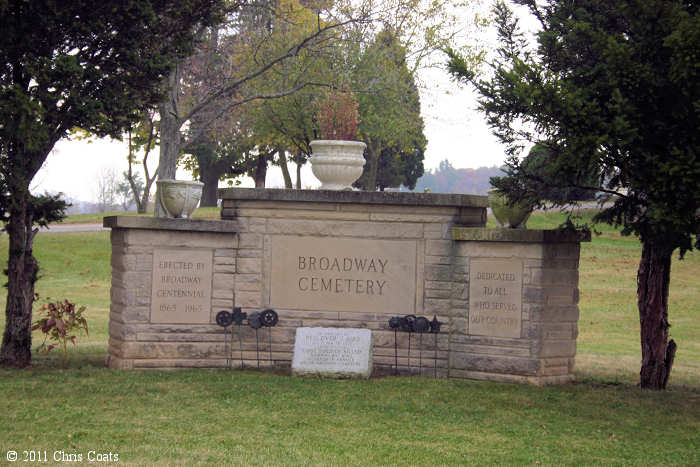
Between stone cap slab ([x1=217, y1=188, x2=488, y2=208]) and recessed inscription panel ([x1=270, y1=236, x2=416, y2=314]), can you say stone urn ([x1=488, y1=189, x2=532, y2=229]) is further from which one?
recessed inscription panel ([x1=270, y1=236, x2=416, y2=314])

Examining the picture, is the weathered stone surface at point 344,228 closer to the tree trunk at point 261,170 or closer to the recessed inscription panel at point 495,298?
the recessed inscription panel at point 495,298

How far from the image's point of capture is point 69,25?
30.6ft

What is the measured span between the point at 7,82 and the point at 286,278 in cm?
409

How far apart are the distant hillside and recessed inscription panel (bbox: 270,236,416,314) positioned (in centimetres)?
9534

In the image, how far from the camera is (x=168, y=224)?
9.74m

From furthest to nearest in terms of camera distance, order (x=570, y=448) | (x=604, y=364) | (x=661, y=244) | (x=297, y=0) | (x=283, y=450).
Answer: (x=297, y=0) → (x=604, y=364) → (x=661, y=244) → (x=570, y=448) → (x=283, y=450)

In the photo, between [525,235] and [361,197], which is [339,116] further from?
[525,235]

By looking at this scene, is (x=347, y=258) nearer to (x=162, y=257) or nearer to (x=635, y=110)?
(x=162, y=257)

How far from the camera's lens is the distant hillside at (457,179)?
349 feet

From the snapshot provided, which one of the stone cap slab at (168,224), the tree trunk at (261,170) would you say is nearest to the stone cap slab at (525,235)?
the stone cap slab at (168,224)

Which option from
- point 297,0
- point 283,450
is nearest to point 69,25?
point 283,450

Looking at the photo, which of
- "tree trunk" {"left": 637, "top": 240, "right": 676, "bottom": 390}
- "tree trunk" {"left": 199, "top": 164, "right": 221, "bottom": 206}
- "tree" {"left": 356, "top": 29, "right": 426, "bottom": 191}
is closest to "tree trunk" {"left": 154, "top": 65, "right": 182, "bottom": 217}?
"tree" {"left": 356, "top": 29, "right": 426, "bottom": 191}

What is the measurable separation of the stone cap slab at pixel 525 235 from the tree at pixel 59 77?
4.38m

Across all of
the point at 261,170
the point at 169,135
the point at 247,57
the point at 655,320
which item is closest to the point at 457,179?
the point at 261,170
